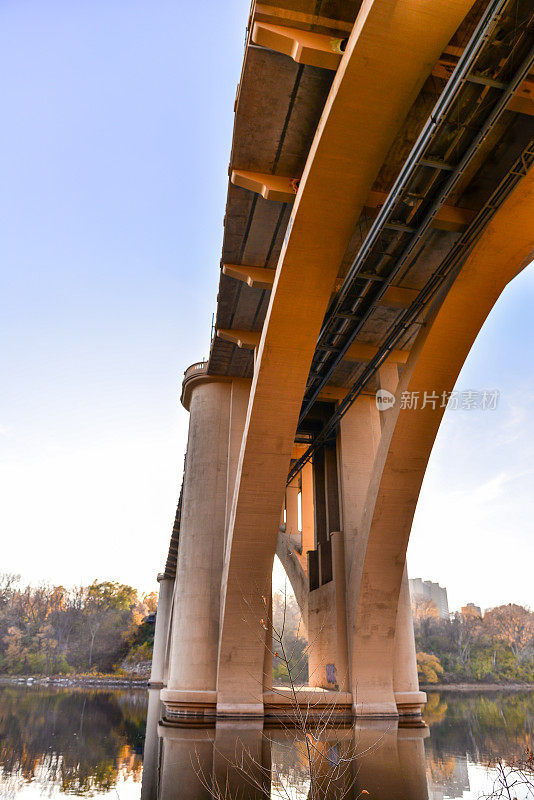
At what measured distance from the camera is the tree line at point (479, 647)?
49250 mm

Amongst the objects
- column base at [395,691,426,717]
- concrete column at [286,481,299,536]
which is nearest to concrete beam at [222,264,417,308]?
column base at [395,691,426,717]

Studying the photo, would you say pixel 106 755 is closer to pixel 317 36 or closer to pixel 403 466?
pixel 403 466

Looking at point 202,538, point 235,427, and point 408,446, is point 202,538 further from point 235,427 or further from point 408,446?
point 408,446

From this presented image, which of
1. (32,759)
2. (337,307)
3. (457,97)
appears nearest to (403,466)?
(337,307)

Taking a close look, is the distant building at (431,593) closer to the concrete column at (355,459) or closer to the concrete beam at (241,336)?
the concrete column at (355,459)

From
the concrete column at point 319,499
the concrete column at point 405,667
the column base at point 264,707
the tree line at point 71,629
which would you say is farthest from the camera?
the tree line at point 71,629

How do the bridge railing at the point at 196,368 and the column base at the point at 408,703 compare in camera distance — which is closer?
the column base at the point at 408,703

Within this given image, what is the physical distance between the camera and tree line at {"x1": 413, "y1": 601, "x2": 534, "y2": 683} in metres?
49.2

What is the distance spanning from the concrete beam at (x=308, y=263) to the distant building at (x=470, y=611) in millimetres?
51879

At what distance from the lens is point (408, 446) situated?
39.5 ft

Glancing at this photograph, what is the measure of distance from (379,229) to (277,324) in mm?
2360

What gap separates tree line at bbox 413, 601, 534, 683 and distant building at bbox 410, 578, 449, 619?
10.4m

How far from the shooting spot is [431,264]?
12.3 metres

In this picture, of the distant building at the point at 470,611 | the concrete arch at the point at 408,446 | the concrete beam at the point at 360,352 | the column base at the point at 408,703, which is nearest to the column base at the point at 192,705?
the concrete arch at the point at 408,446
